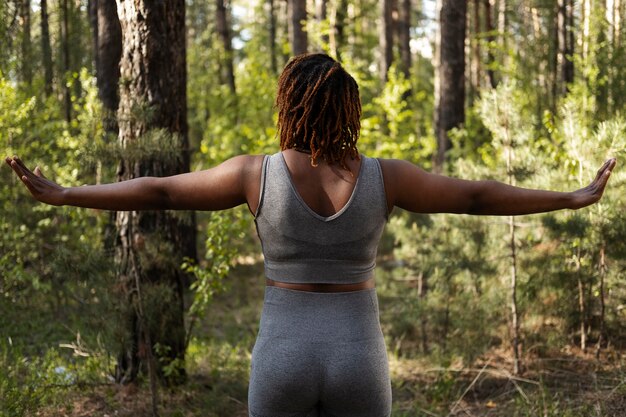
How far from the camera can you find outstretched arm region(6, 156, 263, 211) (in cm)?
246

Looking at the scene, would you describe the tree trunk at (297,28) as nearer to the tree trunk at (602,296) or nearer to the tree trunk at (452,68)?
the tree trunk at (452,68)

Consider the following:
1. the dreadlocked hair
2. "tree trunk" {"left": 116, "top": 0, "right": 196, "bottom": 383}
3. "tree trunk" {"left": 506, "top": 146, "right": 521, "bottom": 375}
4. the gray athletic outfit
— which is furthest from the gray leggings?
"tree trunk" {"left": 506, "top": 146, "right": 521, "bottom": 375}

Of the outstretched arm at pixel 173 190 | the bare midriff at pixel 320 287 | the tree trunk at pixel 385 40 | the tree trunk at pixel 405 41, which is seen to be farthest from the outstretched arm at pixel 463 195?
the tree trunk at pixel 405 41

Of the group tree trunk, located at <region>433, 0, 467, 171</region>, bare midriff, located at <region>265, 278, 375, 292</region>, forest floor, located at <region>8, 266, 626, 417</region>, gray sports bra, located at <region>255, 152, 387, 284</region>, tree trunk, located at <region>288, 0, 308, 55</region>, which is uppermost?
tree trunk, located at <region>288, 0, 308, 55</region>

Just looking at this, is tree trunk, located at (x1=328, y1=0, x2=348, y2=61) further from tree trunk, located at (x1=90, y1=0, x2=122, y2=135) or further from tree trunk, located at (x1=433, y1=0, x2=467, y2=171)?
tree trunk, located at (x1=90, y1=0, x2=122, y2=135)

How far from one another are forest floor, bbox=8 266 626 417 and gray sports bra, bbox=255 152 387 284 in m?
3.35

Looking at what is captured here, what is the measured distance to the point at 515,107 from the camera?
671 cm

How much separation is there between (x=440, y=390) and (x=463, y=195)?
168 inches

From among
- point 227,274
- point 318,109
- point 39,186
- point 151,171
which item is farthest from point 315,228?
point 227,274

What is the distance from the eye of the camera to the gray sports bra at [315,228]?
2369mm

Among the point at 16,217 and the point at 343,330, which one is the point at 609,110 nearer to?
the point at 16,217

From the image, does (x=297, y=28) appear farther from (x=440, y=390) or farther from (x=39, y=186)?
(x=39, y=186)

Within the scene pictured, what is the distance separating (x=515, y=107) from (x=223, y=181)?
15.9 ft

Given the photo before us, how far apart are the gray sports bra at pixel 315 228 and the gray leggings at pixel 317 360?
8 cm
